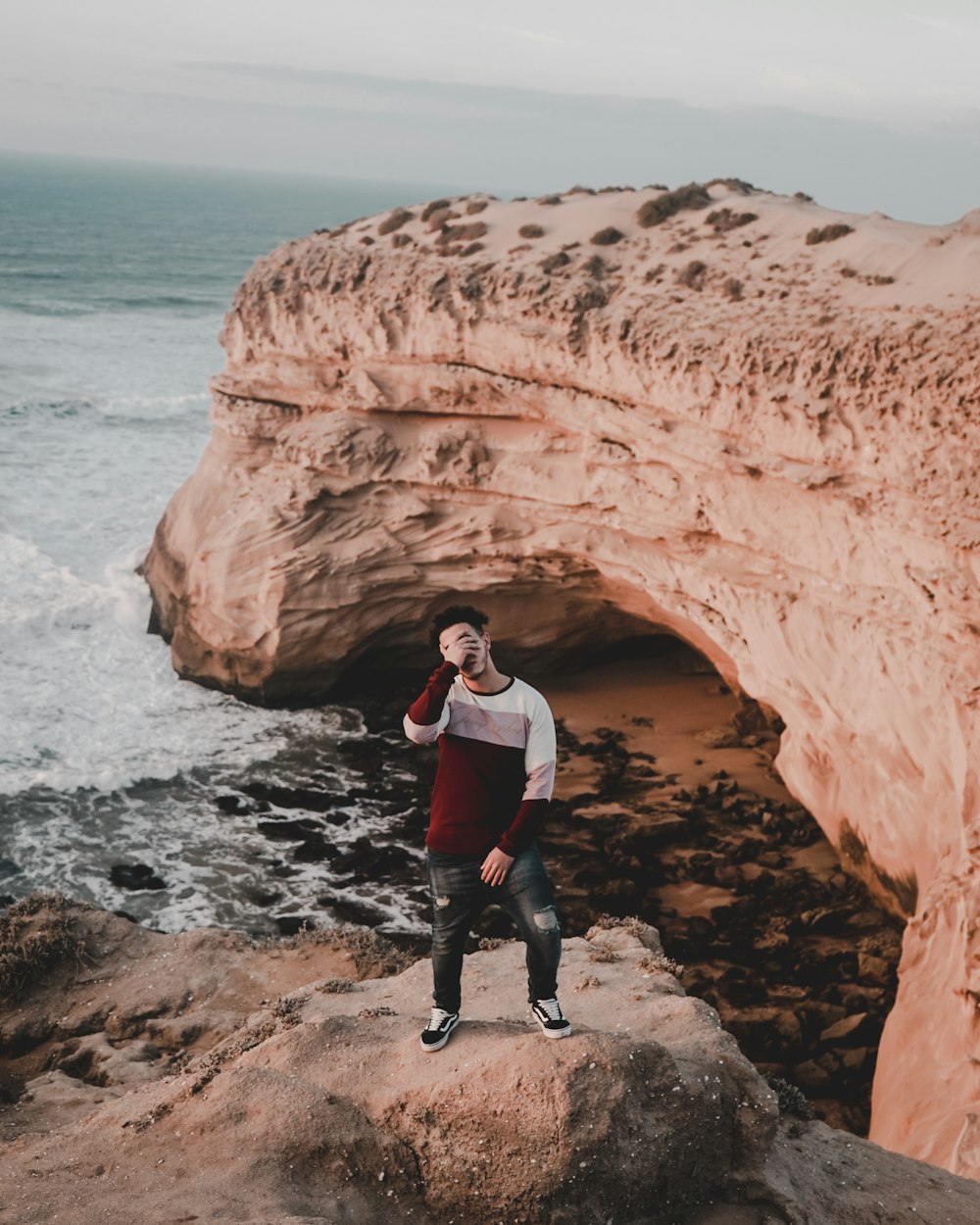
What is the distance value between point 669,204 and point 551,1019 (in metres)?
13.0

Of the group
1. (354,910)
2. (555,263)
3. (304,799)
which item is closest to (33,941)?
(354,910)

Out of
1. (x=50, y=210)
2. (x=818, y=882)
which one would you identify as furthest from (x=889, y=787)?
(x=50, y=210)

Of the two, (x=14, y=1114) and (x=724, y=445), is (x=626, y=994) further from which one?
(x=724, y=445)

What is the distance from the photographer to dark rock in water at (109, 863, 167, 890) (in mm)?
13391

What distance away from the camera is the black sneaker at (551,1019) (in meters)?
5.57

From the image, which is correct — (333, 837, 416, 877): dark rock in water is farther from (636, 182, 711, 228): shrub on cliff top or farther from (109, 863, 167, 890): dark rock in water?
(636, 182, 711, 228): shrub on cliff top

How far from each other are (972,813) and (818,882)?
3.46 metres

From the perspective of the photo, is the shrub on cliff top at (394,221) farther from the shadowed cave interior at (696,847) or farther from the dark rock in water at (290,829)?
the dark rock in water at (290,829)

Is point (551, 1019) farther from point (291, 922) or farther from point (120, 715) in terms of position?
point (120, 715)

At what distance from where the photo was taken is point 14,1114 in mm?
7785

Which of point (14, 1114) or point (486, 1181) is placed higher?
point (486, 1181)

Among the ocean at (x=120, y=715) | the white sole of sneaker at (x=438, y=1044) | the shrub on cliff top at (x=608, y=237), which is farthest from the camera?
the shrub on cliff top at (x=608, y=237)

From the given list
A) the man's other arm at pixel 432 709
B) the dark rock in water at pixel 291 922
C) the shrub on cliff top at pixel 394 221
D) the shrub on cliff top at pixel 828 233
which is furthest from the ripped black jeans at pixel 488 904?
the shrub on cliff top at pixel 394 221

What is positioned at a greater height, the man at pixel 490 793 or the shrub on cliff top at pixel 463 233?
the shrub on cliff top at pixel 463 233
